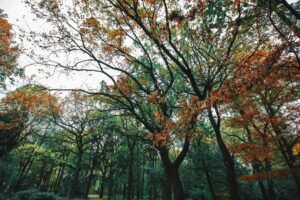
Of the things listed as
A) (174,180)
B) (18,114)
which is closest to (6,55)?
(18,114)

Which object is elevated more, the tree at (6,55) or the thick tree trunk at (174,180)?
the tree at (6,55)

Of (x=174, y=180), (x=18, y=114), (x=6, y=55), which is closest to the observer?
(x=174, y=180)

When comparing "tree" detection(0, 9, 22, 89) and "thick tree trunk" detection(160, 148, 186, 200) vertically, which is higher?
"tree" detection(0, 9, 22, 89)

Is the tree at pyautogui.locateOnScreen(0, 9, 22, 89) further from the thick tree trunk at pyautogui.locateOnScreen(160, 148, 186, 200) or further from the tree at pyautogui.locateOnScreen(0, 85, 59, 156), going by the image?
the thick tree trunk at pyautogui.locateOnScreen(160, 148, 186, 200)

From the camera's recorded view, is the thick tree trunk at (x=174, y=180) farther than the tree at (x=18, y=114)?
No

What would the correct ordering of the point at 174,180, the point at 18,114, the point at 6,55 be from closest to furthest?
the point at 174,180 → the point at 6,55 → the point at 18,114

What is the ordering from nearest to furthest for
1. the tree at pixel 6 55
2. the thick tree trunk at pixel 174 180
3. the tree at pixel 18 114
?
1. the thick tree trunk at pixel 174 180
2. the tree at pixel 6 55
3. the tree at pixel 18 114

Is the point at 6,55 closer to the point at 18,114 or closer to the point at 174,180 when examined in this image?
the point at 18,114

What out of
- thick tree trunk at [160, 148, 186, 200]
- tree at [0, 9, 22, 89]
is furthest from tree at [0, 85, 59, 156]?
thick tree trunk at [160, 148, 186, 200]

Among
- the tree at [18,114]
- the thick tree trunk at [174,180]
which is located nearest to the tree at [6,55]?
the tree at [18,114]

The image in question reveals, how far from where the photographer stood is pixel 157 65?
37.5 feet

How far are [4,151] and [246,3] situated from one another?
87.3 ft

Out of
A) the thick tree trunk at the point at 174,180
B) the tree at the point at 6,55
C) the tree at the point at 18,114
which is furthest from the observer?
the tree at the point at 18,114

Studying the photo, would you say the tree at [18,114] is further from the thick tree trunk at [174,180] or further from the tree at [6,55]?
the thick tree trunk at [174,180]
